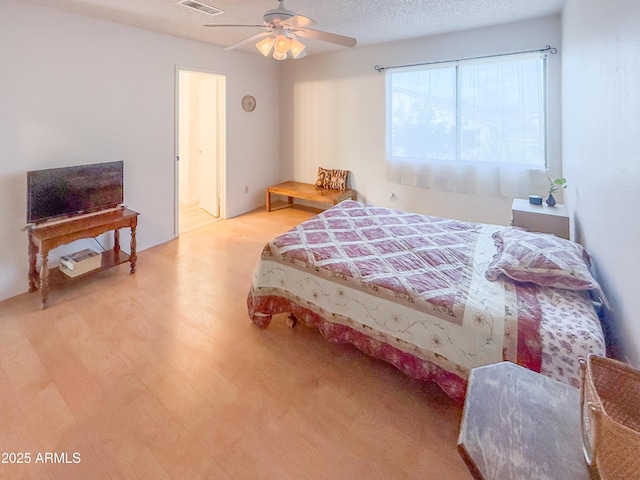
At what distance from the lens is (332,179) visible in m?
5.55

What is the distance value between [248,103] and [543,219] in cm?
433

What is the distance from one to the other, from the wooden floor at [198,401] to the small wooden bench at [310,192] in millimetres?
2546

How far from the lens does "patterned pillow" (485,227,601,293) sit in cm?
178

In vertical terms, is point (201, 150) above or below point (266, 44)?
below

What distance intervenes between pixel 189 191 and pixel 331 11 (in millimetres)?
4106

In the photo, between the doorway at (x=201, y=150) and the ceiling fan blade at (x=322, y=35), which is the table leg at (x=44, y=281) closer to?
the doorway at (x=201, y=150)

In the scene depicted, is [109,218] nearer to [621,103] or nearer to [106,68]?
[106,68]

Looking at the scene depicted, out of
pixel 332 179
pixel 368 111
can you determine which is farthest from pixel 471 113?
pixel 332 179

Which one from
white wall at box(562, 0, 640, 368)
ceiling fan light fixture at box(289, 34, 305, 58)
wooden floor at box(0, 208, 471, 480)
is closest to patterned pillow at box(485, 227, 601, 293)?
white wall at box(562, 0, 640, 368)

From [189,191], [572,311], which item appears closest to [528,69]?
[572,311]

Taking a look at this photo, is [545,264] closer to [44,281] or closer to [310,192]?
[44,281]

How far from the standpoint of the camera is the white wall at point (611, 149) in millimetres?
1313

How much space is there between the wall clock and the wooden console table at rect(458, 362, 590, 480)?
5.25 meters

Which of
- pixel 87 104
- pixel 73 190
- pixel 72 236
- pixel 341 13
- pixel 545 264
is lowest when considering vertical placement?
pixel 545 264
